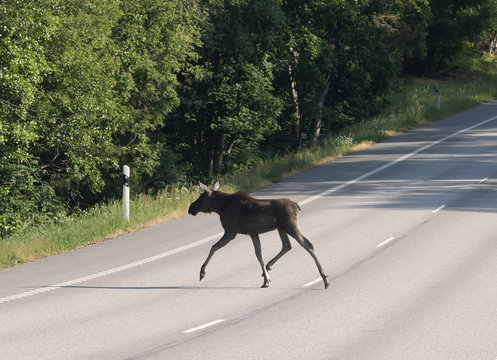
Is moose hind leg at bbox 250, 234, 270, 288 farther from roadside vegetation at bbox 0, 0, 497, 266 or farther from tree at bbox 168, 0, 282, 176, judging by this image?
tree at bbox 168, 0, 282, 176

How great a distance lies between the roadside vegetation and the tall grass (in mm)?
69

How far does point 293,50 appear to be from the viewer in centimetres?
3628

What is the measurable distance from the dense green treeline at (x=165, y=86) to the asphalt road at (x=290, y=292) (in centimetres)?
502

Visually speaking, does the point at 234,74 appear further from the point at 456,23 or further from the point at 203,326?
the point at 456,23

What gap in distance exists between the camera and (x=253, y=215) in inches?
459

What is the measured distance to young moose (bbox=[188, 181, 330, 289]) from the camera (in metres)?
11.5

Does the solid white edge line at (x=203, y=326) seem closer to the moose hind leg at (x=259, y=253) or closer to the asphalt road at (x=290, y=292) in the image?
the asphalt road at (x=290, y=292)

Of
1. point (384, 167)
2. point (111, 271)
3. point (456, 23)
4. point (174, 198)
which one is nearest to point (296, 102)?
point (384, 167)

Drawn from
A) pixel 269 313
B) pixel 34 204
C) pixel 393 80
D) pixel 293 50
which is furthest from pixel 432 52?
pixel 269 313

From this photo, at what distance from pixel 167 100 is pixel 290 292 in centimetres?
1706

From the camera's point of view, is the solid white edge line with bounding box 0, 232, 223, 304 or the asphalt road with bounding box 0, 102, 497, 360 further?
the solid white edge line with bounding box 0, 232, 223, 304

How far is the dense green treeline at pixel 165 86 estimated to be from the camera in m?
21.1

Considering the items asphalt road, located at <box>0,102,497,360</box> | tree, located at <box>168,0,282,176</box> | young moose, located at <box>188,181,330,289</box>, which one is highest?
tree, located at <box>168,0,282,176</box>

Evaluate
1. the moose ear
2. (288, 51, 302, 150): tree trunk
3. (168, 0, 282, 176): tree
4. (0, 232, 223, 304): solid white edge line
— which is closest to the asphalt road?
(0, 232, 223, 304): solid white edge line
